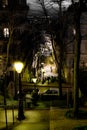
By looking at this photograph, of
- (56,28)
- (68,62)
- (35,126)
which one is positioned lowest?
(35,126)

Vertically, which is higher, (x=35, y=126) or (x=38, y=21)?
(x=38, y=21)

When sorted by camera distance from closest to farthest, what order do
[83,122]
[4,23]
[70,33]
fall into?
[83,122] < [4,23] < [70,33]

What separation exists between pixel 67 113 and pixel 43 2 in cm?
1688

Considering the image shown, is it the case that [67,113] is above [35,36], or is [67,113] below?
below

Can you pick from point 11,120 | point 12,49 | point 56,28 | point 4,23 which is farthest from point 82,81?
point 11,120

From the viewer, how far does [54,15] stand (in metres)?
43.2

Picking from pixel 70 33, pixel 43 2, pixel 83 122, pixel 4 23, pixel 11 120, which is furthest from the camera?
pixel 70 33

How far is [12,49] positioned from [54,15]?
6502 millimetres

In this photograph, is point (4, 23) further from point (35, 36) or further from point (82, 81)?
point (82, 81)

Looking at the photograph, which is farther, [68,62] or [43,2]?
[68,62]

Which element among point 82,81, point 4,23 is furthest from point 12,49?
point 82,81

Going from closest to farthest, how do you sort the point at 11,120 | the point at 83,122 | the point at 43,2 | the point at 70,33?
the point at 83,122 → the point at 11,120 → the point at 43,2 → the point at 70,33

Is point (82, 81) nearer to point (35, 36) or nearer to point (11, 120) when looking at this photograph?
point (35, 36)

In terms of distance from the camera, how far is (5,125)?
72.0ft
